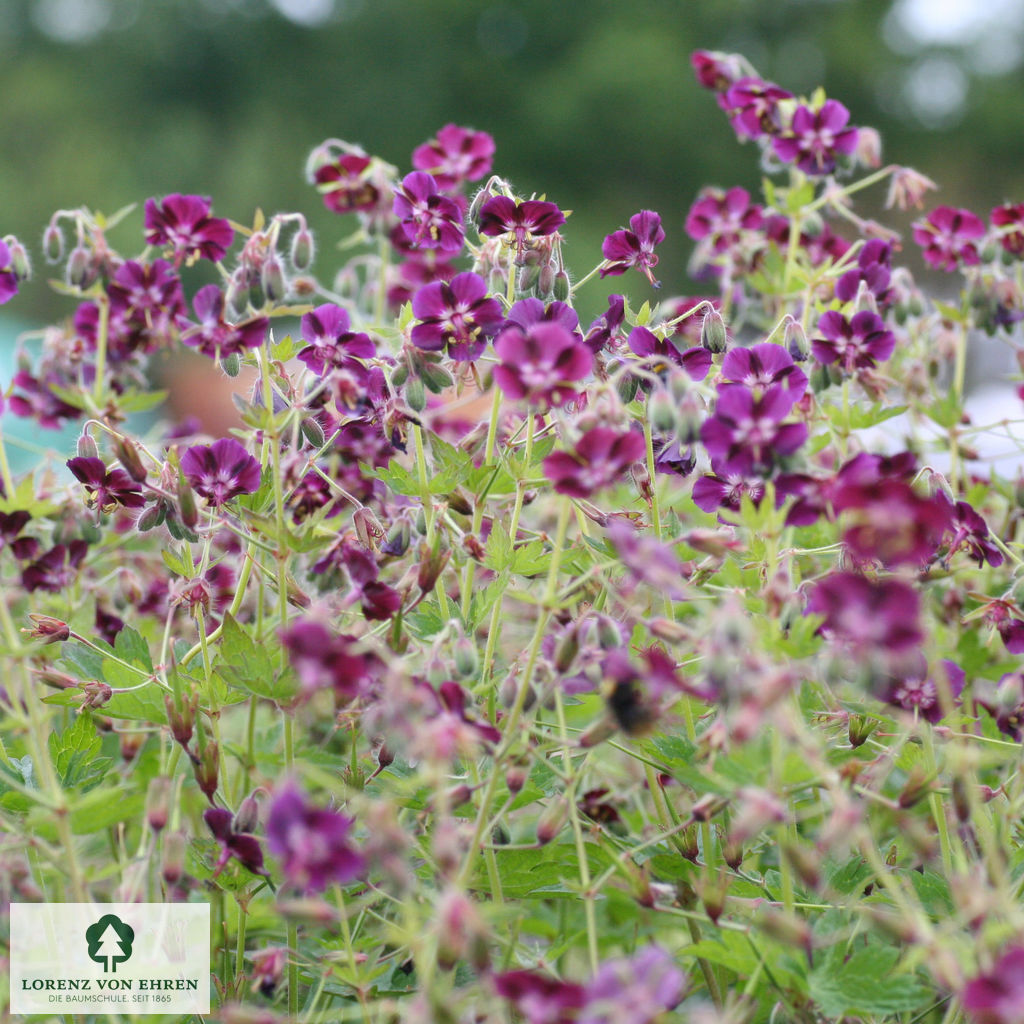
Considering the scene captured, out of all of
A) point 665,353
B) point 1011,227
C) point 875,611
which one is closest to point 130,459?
point 665,353

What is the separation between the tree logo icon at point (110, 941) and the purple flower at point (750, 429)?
880 mm

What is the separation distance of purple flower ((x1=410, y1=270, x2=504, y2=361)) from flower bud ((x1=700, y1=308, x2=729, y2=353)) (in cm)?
27

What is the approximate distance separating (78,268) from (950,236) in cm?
157

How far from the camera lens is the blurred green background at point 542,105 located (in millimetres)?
17172

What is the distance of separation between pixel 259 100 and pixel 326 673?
19752mm

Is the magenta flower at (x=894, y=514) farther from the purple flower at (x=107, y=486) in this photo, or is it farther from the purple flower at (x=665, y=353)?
the purple flower at (x=107, y=486)

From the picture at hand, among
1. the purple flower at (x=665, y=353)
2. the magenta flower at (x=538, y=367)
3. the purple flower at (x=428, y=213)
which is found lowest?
the magenta flower at (x=538, y=367)

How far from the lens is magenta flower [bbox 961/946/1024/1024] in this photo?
0.79 metres

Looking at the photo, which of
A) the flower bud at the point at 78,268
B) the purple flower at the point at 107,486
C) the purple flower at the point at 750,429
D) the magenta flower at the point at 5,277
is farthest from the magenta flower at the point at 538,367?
the flower bud at the point at 78,268

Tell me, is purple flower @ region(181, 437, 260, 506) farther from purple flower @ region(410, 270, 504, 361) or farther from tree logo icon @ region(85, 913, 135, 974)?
tree logo icon @ region(85, 913, 135, 974)

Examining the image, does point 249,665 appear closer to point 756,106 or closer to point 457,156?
point 457,156

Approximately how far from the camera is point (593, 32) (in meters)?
18.0

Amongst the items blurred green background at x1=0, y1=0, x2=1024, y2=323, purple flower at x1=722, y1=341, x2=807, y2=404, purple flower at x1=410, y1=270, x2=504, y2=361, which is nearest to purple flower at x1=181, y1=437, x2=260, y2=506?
purple flower at x1=410, y1=270, x2=504, y2=361

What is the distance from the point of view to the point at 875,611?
0.85 m
